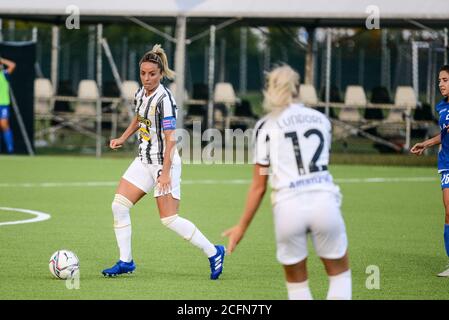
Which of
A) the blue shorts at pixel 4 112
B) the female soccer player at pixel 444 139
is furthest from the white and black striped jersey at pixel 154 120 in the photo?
the blue shorts at pixel 4 112

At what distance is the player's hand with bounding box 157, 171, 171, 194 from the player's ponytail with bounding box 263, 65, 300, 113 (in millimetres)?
3103

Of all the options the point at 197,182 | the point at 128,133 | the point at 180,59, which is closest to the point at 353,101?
the point at 180,59

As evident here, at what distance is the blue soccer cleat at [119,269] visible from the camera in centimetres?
1051

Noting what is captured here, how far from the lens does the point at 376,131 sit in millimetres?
30266

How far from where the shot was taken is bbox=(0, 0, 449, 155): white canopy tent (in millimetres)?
25672

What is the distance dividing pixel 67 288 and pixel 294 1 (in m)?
17.7

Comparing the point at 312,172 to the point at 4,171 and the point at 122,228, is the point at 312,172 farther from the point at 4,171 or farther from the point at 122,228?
the point at 4,171

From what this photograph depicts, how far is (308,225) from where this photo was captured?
7188 mm

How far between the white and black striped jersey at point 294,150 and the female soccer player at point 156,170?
2.99m

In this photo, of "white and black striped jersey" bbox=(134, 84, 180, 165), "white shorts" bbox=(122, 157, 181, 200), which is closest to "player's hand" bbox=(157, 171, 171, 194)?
"white shorts" bbox=(122, 157, 181, 200)

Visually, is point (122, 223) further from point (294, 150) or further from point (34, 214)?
point (34, 214)

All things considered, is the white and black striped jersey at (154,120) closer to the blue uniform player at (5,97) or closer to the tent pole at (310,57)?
the blue uniform player at (5,97)

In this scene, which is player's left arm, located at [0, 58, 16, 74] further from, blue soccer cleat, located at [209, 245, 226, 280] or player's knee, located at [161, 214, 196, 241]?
blue soccer cleat, located at [209, 245, 226, 280]
